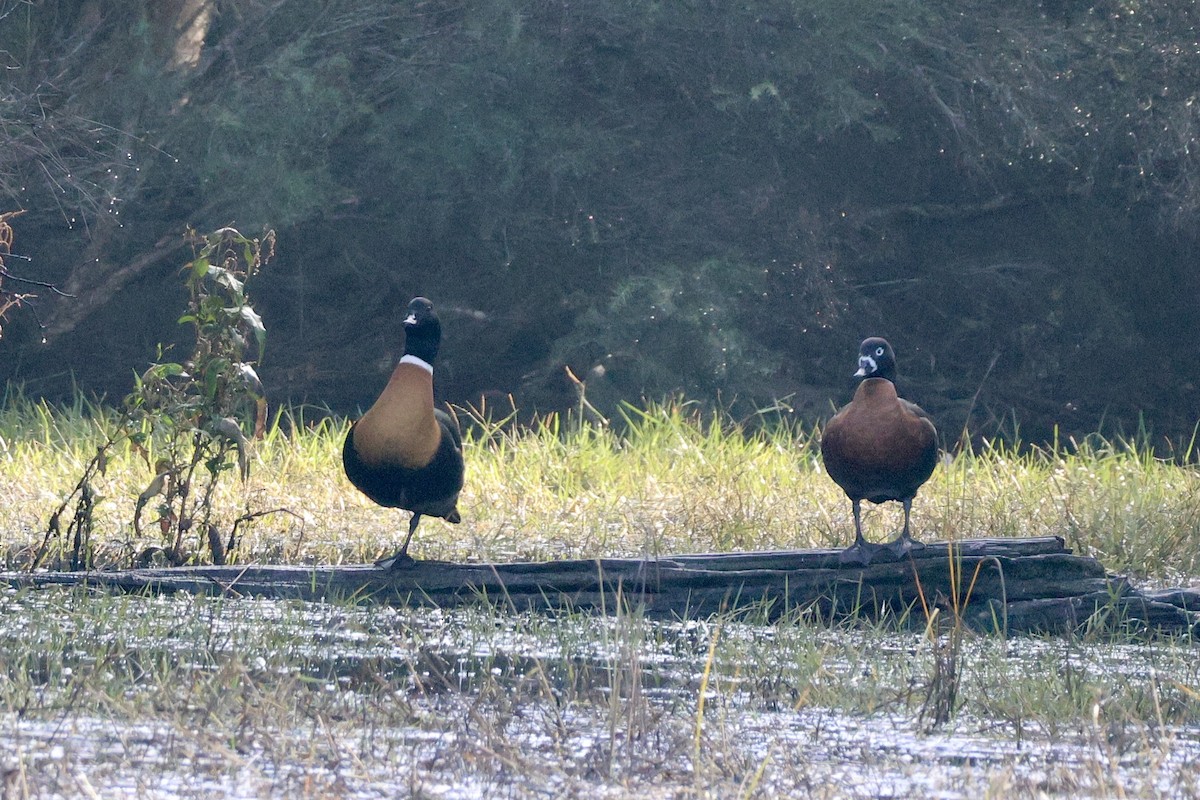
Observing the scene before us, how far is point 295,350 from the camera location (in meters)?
11.7

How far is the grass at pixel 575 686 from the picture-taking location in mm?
3027

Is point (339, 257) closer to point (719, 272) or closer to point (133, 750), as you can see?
point (719, 272)

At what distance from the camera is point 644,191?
36.7 feet

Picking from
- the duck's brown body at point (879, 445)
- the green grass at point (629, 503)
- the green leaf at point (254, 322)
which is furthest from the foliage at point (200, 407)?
the duck's brown body at point (879, 445)

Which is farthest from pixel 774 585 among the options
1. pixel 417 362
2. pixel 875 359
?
pixel 417 362

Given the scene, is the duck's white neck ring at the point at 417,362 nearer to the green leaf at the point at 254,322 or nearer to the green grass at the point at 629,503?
the green leaf at the point at 254,322

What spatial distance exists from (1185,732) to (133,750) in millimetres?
2204

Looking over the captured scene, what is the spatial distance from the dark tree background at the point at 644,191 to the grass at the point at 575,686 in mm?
4167

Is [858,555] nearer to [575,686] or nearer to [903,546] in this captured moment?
[903,546]

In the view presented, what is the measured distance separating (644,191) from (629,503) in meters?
4.34

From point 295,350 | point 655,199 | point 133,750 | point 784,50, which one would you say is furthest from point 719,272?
point 133,750

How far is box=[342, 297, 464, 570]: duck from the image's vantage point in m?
5.12

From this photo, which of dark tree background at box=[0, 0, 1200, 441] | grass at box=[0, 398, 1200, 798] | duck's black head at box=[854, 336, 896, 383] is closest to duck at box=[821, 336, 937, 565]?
duck's black head at box=[854, 336, 896, 383]

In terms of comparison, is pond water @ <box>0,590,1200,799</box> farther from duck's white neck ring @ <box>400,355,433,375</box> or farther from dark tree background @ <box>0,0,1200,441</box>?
dark tree background @ <box>0,0,1200,441</box>
